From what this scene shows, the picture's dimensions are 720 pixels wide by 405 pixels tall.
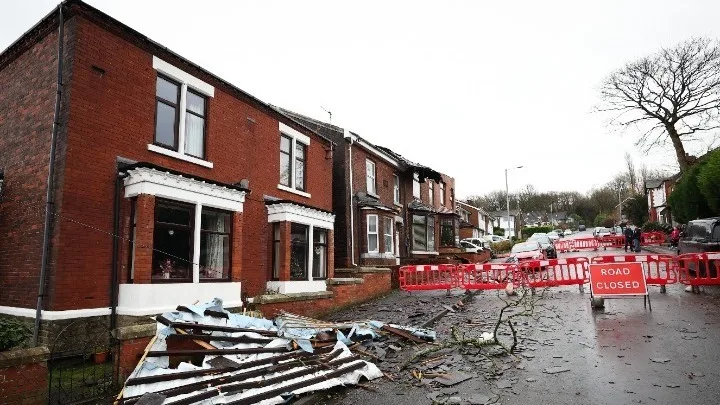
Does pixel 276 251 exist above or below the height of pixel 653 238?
below

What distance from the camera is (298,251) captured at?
13.5m

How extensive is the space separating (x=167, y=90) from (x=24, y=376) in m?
7.05

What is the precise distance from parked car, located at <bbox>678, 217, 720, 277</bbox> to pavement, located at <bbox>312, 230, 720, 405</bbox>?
2.47 meters

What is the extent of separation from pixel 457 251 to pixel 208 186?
68.1 feet

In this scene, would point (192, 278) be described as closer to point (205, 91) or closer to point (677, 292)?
point (205, 91)

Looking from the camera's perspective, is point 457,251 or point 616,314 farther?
point 457,251

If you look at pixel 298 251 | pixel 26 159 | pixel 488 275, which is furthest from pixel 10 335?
pixel 488 275

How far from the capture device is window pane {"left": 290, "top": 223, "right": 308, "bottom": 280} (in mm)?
13070

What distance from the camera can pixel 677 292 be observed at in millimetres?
12625

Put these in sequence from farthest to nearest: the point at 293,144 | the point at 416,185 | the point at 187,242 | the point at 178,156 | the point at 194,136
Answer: the point at 416,185 < the point at 293,144 < the point at 194,136 < the point at 178,156 < the point at 187,242

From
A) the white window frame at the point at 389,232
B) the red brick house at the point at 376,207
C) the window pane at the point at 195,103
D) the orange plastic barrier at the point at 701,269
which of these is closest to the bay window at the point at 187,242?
the window pane at the point at 195,103

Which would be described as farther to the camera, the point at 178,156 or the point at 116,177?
the point at 178,156

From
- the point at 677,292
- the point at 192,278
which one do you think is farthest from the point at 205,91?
the point at 677,292

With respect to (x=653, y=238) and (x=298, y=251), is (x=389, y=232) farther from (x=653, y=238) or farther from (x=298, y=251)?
(x=653, y=238)
